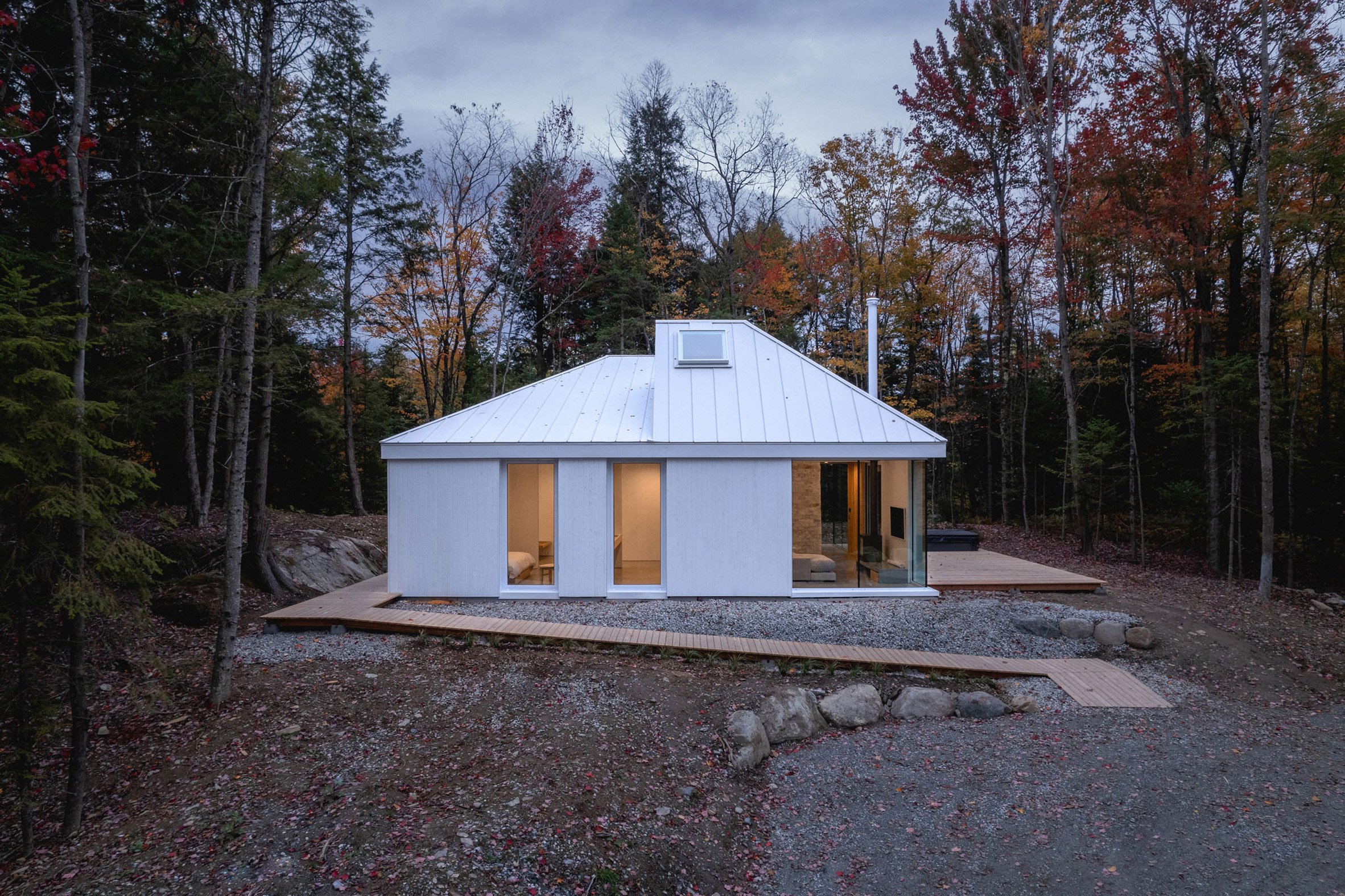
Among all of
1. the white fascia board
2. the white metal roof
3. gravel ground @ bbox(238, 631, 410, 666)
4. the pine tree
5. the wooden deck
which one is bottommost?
gravel ground @ bbox(238, 631, 410, 666)

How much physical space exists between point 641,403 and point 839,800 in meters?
6.38

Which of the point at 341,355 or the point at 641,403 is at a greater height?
the point at 341,355

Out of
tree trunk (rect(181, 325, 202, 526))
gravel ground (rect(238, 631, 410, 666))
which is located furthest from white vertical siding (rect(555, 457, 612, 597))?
tree trunk (rect(181, 325, 202, 526))

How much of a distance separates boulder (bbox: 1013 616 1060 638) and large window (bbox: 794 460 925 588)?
1.58 metres

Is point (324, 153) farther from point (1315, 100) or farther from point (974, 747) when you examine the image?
point (1315, 100)

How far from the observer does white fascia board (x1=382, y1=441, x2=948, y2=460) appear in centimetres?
877

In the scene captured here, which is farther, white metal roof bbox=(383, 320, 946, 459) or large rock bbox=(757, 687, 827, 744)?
white metal roof bbox=(383, 320, 946, 459)

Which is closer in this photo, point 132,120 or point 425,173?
point 132,120

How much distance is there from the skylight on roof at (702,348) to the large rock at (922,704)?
605 centimetres

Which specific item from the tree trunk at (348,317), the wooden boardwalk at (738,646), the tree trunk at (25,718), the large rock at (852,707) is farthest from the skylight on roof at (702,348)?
the tree trunk at (25,718)

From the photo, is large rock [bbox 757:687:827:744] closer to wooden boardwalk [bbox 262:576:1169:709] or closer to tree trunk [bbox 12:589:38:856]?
wooden boardwalk [bbox 262:576:1169:709]

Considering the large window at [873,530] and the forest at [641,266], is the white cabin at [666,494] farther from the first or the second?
the forest at [641,266]

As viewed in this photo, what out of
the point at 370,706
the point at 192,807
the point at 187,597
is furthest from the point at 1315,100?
the point at 187,597

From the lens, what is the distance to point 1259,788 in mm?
4383
